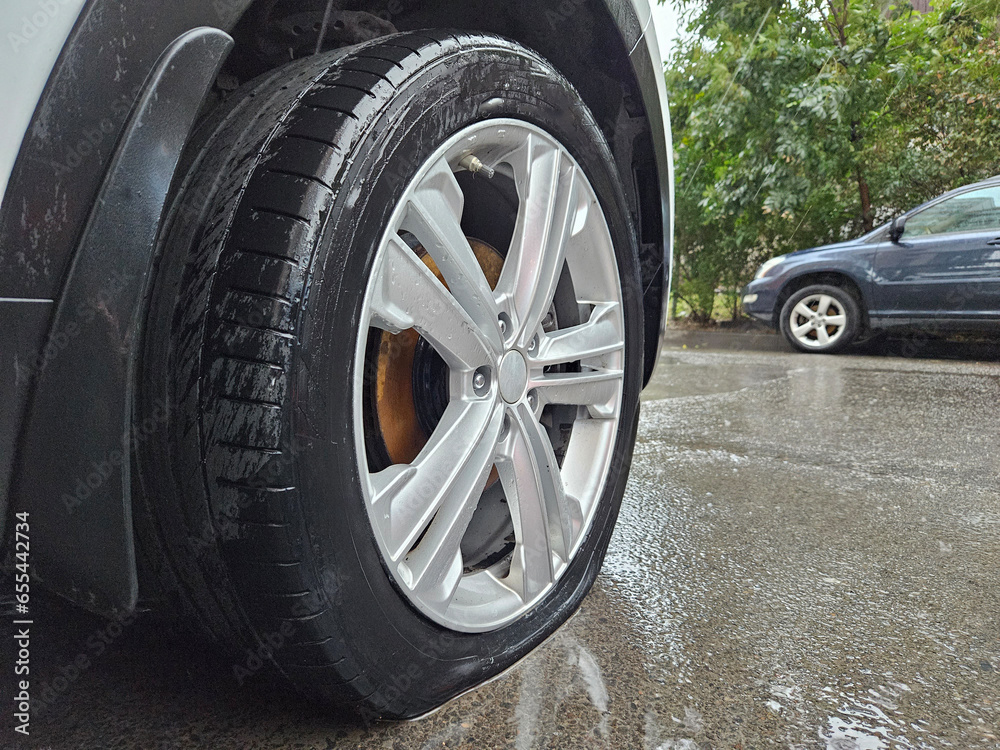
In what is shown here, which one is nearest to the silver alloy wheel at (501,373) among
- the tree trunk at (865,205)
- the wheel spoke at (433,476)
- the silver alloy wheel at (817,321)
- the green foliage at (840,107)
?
the wheel spoke at (433,476)

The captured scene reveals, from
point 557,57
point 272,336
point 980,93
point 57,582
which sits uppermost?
point 980,93

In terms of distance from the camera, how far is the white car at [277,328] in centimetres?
79

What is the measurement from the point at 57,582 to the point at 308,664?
0.33 m

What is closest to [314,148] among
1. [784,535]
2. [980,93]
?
[784,535]

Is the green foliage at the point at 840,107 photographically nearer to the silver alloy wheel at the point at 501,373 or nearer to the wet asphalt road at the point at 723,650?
the wet asphalt road at the point at 723,650

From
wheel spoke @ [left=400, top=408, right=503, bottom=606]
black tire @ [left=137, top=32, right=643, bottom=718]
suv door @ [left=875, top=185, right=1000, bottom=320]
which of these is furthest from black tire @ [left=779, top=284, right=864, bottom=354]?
black tire @ [left=137, top=32, right=643, bottom=718]

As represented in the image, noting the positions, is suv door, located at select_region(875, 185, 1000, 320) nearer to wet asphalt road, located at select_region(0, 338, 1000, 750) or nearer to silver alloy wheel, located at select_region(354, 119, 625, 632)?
wet asphalt road, located at select_region(0, 338, 1000, 750)

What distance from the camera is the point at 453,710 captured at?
3.80 feet

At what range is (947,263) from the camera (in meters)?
6.23

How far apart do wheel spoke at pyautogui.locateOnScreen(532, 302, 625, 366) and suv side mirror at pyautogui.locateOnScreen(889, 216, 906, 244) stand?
6.00m

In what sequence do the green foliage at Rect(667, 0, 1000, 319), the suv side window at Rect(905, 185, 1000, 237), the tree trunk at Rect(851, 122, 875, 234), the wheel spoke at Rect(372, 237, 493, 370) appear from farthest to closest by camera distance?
the tree trunk at Rect(851, 122, 875, 234)
the green foliage at Rect(667, 0, 1000, 319)
the suv side window at Rect(905, 185, 1000, 237)
the wheel spoke at Rect(372, 237, 493, 370)

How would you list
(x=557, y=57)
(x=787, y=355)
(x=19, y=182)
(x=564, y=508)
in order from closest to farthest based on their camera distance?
(x=19, y=182)
(x=564, y=508)
(x=557, y=57)
(x=787, y=355)

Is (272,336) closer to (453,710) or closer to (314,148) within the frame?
(314,148)

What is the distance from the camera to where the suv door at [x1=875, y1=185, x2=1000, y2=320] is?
6059mm
